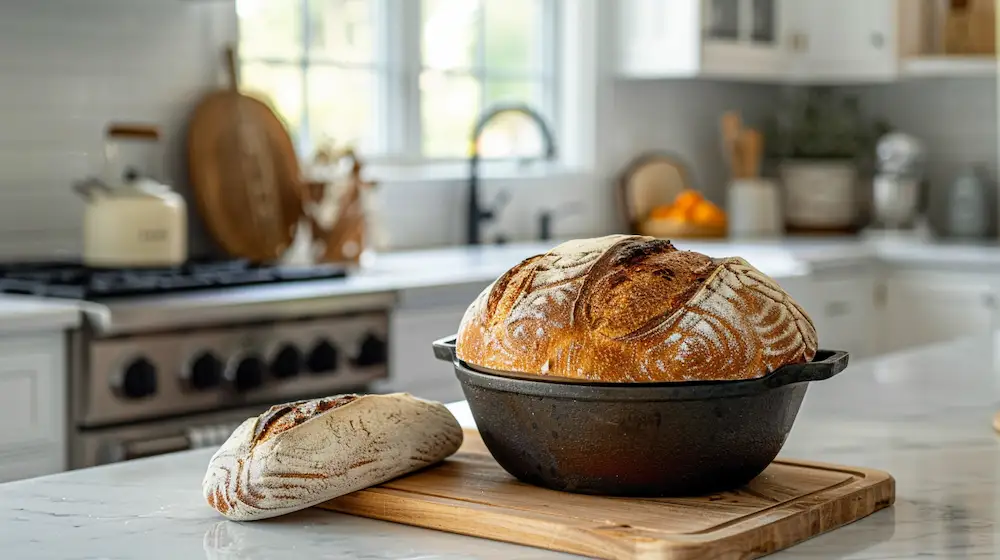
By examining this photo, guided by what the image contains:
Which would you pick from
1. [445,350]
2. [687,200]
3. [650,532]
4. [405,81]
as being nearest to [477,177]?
[405,81]

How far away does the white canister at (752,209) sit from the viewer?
16.4ft

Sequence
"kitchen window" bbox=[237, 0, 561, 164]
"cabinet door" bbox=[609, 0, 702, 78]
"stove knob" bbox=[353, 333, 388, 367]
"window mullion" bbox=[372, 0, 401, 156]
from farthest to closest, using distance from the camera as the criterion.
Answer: "cabinet door" bbox=[609, 0, 702, 78], "window mullion" bbox=[372, 0, 401, 156], "kitchen window" bbox=[237, 0, 561, 164], "stove knob" bbox=[353, 333, 388, 367]

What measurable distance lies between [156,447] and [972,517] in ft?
5.91

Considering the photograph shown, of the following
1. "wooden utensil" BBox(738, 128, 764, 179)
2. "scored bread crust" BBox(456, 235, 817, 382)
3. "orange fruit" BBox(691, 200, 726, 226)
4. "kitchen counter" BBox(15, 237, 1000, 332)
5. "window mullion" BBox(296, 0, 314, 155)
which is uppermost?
"window mullion" BBox(296, 0, 314, 155)

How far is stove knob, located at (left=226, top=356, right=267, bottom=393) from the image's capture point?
2.69m

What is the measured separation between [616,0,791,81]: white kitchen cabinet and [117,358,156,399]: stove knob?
2.55 meters

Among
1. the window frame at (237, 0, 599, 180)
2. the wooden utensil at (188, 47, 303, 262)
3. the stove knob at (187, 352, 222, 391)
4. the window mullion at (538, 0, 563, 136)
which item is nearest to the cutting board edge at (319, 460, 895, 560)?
the stove knob at (187, 352, 222, 391)

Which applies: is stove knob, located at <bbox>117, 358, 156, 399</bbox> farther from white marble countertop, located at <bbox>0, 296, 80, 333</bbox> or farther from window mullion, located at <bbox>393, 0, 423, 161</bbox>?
window mullion, located at <bbox>393, 0, 423, 161</bbox>

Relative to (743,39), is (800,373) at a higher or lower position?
lower

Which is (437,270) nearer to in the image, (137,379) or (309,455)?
(137,379)

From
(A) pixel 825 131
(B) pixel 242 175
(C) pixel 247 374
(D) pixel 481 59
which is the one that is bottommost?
(C) pixel 247 374

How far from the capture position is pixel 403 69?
421 cm

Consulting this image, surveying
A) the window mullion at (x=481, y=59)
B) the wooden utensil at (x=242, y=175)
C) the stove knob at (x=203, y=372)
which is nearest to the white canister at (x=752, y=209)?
the window mullion at (x=481, y=59)

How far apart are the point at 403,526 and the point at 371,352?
1.94m
